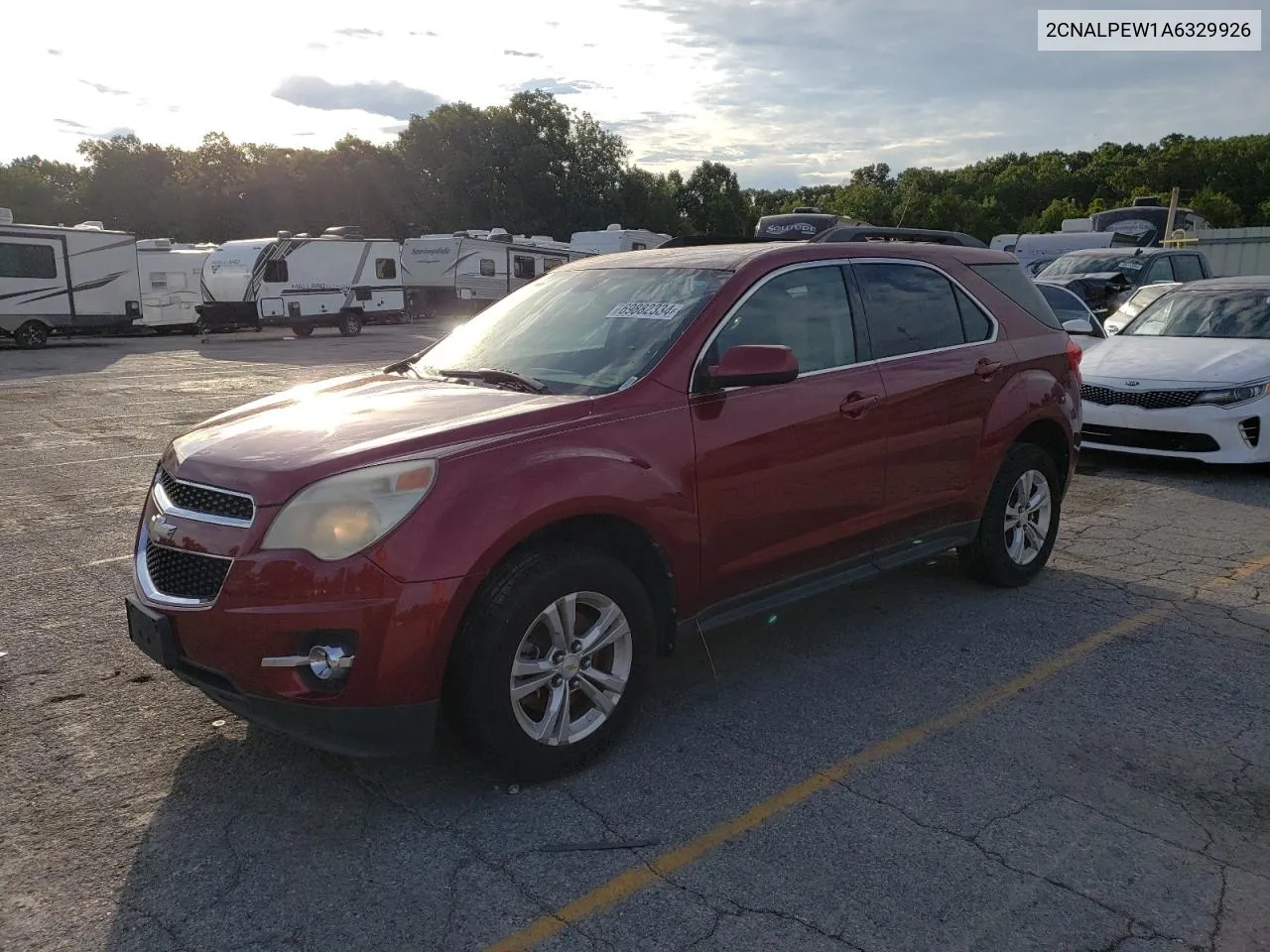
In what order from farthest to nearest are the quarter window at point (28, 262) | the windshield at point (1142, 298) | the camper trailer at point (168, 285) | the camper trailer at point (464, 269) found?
the camper trailer at point (464, 269) → the camper trailer at point (168, 285) → the quarter window at point (28, 262) → the windshield at point (1142, 298)

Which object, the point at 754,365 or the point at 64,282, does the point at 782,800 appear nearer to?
the point at 754,365

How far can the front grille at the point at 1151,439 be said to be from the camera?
8.24 meters

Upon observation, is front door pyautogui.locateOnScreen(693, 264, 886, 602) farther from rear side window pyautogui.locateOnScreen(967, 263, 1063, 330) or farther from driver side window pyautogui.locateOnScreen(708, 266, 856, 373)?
rear side window pyautogui.locateOnScreen(967, 263, 1063, 330)

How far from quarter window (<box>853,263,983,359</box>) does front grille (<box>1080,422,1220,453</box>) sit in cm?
433

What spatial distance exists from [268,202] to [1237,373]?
6146 centimetres

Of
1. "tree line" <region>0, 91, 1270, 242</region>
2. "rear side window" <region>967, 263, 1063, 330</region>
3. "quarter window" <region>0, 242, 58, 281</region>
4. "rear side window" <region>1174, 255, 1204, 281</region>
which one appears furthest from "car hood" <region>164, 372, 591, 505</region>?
"tree line" <region>0, 91, 1270, 242</region>

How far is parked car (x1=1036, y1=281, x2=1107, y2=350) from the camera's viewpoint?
10.3 metres

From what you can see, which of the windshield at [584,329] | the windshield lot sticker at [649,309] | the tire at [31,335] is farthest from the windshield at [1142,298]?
the tire at [31,335]

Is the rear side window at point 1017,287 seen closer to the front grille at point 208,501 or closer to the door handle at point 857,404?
the door handle at point 857,404

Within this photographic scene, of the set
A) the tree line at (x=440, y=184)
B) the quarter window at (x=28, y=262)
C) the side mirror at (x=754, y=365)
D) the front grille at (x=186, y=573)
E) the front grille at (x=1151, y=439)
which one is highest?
the tree line at (x=440, y=184)

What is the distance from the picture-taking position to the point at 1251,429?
813cm

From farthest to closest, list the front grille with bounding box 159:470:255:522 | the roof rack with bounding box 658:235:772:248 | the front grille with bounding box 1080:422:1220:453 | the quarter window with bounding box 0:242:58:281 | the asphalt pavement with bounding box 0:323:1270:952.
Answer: the quarter window with bounding box 0:242:58:281 < the front grille with bounding box 1080:422:1220:453 < the roof rack with bounding box 658:235:772:248 < the front grille with bounding box 159:470:255:522 < the asphalt pavement with bounding box 0:323:1270:952

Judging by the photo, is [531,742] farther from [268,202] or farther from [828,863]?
[268,202]

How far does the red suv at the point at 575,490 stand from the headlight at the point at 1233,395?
3.94 meters
